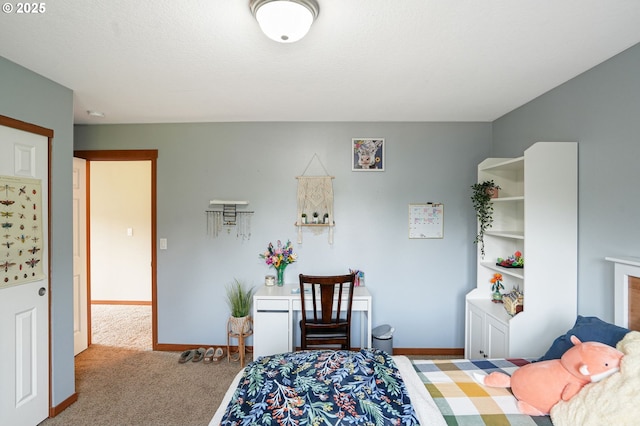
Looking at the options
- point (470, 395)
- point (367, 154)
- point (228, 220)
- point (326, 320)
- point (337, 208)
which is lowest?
point (326, 320)

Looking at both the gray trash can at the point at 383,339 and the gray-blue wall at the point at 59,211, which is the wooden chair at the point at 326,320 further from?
the gray-blue wall at the point at 59,211

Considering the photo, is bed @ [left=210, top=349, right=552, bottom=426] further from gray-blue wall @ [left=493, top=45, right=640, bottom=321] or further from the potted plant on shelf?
the potted plant on shelf

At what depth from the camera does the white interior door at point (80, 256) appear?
10.6 feet

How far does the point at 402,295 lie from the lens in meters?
Answer: 3.28

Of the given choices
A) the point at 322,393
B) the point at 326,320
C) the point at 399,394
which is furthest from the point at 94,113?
the point at 399,394

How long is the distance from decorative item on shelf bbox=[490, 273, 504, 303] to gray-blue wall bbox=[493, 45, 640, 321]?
27.7 inches

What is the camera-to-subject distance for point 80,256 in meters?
3.30

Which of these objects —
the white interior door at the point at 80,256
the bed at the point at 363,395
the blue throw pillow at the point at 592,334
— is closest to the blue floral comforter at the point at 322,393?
the bed at the point at 363,395

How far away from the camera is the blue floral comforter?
4.00ft

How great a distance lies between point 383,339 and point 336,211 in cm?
135

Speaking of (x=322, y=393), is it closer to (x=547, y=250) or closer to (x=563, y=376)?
(x=563, y=376)

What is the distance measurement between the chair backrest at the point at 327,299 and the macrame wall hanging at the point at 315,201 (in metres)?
0.67

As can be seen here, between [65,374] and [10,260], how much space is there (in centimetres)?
103

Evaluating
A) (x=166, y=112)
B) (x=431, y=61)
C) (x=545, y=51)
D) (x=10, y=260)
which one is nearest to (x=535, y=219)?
(x=545, y=51)
